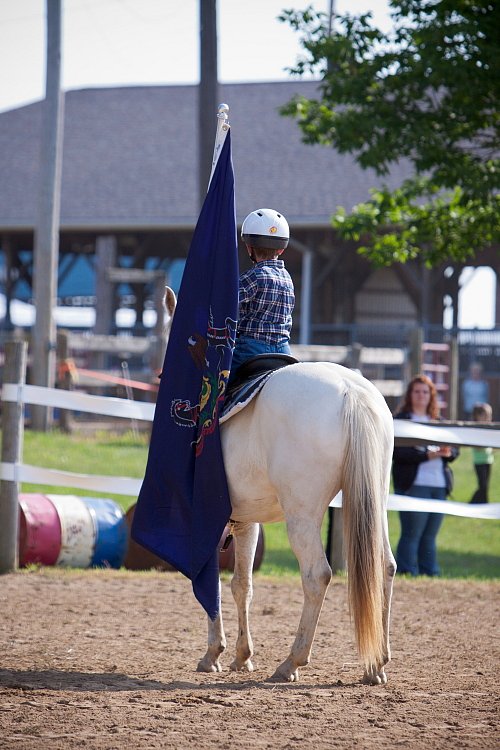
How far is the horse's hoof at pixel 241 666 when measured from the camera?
550cm

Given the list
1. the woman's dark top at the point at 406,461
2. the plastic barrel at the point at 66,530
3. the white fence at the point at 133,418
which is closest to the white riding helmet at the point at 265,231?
the white fence at the point at 133,418

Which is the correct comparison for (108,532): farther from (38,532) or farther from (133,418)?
(133,418)

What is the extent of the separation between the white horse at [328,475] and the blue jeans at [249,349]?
0.38m

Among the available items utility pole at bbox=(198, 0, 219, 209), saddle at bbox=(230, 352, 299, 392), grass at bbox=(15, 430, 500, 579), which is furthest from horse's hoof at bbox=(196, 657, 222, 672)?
utility pole at bbox=(198, 0, 219, 209)

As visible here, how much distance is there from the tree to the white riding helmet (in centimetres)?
673

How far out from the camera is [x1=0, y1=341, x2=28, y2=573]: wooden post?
27.9ft

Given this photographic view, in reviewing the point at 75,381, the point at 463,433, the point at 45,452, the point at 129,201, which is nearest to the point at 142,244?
the point at 129,201

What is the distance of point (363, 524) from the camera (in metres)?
4.94

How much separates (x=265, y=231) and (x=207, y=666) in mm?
2299

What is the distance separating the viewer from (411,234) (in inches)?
540

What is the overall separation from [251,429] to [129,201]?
23.2 m

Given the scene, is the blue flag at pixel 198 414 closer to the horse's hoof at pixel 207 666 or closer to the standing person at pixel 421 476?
the horse's hoof at pixel 207 666

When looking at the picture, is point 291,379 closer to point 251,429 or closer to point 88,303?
point 251,429

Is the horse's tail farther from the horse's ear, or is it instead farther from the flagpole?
the flagpole
